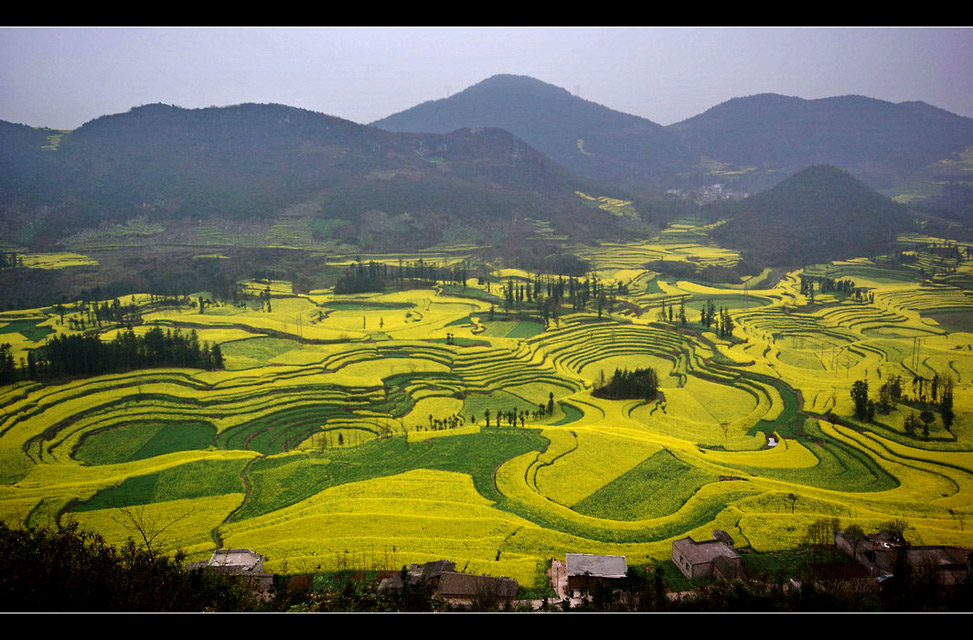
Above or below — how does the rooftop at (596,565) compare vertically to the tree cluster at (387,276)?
below

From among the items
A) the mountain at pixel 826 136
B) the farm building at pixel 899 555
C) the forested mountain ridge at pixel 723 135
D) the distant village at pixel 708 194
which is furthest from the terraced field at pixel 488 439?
the forested mountain ridge at pixel 723 135

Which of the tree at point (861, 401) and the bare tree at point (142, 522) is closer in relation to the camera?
the bare tree at point (142, 522)

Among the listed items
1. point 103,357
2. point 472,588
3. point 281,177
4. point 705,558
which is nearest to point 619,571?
point 705,558

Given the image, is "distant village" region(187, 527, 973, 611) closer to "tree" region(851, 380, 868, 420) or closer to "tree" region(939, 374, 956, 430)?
"tree" region(939, 374, 956, 430)

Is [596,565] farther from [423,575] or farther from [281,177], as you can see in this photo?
[281,177]

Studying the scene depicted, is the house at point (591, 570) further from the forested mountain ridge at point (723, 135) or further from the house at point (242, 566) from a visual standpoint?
the forested mountain ridge at point (723, 135)
